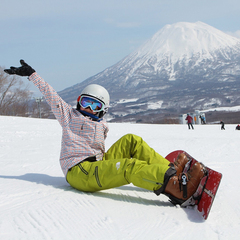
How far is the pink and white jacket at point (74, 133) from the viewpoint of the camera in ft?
8.61

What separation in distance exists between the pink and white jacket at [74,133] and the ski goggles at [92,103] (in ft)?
0.38

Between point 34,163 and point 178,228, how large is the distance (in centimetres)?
353

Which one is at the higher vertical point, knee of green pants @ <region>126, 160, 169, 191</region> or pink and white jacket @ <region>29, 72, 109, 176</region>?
pink and white jacket @ <region>29, 72, 109, 176</region>

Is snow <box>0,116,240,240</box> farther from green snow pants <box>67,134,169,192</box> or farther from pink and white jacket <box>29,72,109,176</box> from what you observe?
pink and white jacket <box>29,72,109,176</box>

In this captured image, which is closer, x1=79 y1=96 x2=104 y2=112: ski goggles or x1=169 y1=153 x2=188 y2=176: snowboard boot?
x1=169 y1=153 x2=188 y2=176: snowboard boot

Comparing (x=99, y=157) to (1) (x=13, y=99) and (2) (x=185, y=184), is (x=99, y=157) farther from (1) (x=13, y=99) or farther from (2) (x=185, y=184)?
(1) (x=13, y=99)

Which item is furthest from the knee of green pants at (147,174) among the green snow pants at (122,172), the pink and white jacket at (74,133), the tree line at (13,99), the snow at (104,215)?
the tree line at (13,99)

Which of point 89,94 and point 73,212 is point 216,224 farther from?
point 89,94

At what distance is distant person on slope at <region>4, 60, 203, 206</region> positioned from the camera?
7.19 feet

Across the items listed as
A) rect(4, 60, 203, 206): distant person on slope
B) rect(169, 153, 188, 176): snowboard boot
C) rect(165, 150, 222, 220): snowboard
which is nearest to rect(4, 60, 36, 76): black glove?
rect(4, 60, 203, 206): distant person on slope

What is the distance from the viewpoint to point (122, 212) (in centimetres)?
206

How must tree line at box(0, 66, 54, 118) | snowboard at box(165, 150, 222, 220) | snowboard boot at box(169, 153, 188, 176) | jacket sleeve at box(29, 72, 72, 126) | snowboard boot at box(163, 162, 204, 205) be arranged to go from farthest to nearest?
1. tree line at box(0, 66, 54, 118)
2. jacket sleeve at box(29, 72, 72, 126)
3. snowboard boot at box(169, 153, 188, 176)
4. snowboard boot at box(163, 162, 204, 205)
5. snowboard at box(165, 150, 222, 220)

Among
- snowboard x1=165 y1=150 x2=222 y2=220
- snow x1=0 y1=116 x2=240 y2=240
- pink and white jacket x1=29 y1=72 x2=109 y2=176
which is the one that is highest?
pink and white jacket x1=29 y1=72 x2=109 y2=176

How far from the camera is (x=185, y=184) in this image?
213 centimetres
